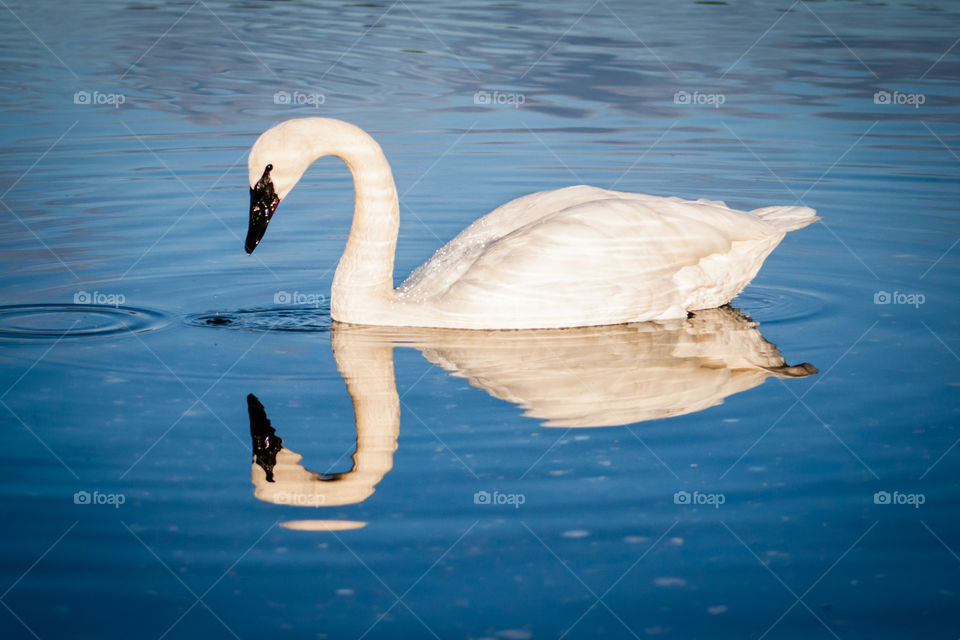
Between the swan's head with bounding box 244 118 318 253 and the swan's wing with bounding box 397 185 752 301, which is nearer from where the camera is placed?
the swan's head with bounding box 244 118 318 253

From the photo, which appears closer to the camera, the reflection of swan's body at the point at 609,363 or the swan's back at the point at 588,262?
the reflection of swan's body at the point at 609,363

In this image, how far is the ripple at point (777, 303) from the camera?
8.35m

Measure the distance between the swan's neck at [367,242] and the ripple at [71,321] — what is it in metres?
1.20

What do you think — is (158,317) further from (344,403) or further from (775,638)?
(775,638)

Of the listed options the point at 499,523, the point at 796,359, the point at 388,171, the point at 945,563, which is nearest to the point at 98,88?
the point at 388,171

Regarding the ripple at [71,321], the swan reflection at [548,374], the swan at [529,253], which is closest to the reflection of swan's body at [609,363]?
the swan reflection at [548,374]

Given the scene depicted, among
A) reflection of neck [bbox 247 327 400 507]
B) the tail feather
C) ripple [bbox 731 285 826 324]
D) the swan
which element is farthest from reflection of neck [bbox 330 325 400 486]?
the tail feather

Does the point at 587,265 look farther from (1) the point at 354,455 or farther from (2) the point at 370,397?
(1) the point at 354,455

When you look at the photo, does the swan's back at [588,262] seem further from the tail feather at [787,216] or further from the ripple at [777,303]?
the ripple at [777,303]

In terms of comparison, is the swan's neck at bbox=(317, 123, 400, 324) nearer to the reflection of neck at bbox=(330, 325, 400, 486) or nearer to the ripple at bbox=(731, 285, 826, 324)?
the reflection of neck at bbox=(330, 325, 400, 486)

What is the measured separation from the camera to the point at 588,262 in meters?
7.76

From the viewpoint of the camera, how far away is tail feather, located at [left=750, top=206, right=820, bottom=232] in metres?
8.70

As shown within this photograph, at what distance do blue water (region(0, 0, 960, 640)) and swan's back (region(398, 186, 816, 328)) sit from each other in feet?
0.71

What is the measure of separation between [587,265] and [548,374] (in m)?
1.00
